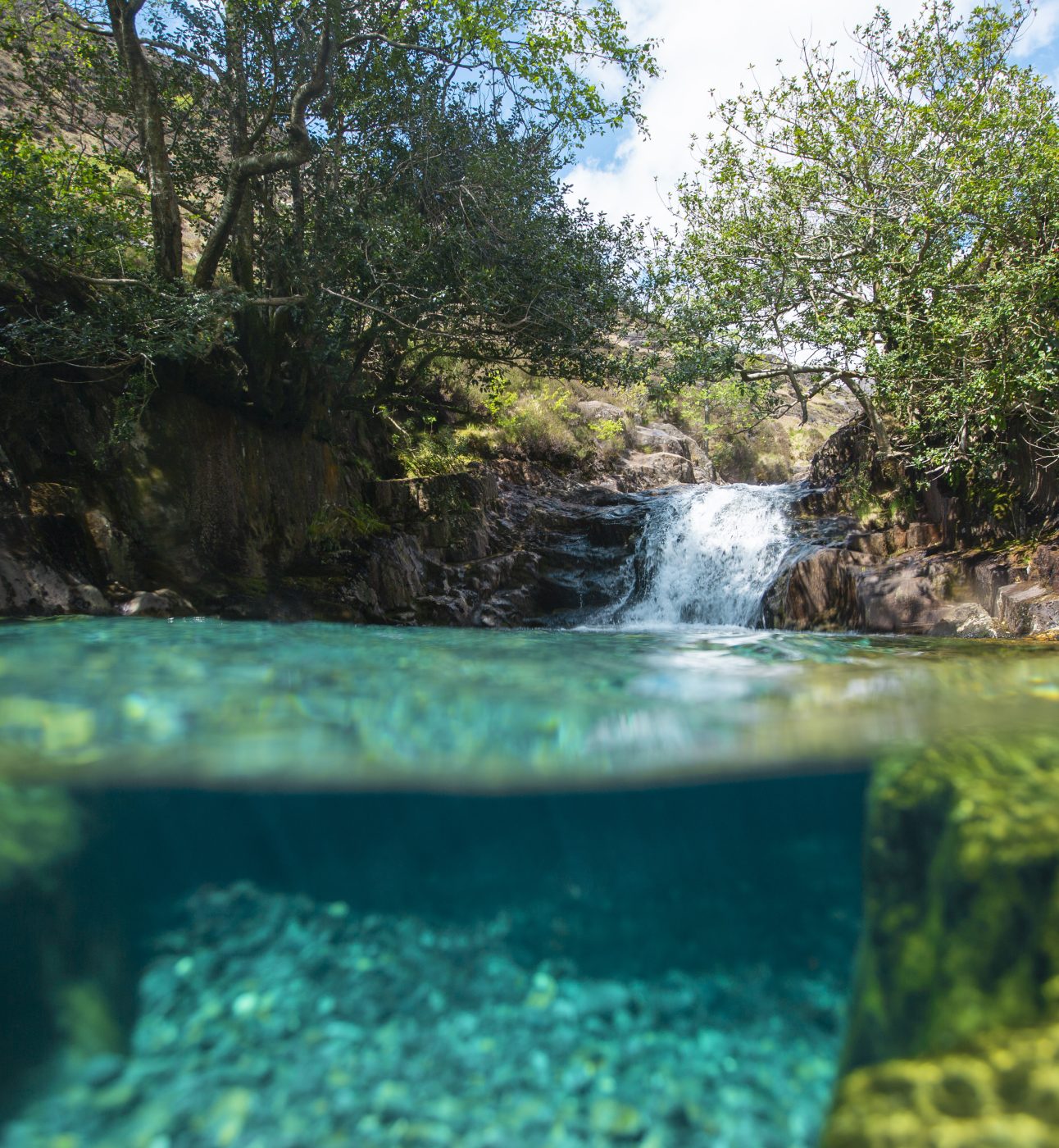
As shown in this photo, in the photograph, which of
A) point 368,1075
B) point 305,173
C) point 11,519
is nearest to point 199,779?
point 368,1075

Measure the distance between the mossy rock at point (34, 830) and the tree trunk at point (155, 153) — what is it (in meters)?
7.41

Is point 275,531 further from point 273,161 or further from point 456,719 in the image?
point 456,719

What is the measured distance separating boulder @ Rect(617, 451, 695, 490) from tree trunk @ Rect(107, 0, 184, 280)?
12.3m

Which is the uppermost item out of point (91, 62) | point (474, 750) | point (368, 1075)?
point (91, 62)

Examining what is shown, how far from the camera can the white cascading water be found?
Result: 12.1 metres

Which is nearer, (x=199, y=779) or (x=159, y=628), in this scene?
(x=199, y=779)

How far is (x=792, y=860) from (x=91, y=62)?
13481mm

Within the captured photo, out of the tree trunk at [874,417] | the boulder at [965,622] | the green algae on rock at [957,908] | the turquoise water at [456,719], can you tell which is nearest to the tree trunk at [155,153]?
the turquoise water at [456,719]

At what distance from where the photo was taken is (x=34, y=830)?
2873 millimetres

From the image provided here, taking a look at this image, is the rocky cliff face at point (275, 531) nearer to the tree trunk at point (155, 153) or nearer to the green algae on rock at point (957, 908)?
the tree trunk at point (155, 153)

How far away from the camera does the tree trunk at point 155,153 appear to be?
8492mm

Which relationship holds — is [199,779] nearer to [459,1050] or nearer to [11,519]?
[459,1050]

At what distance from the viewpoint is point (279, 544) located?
1073 centimetres

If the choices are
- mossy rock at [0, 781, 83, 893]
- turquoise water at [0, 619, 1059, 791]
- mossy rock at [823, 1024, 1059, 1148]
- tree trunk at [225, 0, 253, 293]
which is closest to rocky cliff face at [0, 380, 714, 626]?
tree trunk at [225, 0, 253, 293]
